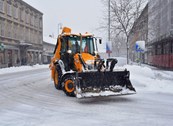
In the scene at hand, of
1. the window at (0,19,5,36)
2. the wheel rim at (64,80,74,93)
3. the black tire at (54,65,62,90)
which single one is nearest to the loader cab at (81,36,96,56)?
the black tire at (54,65,62,90)

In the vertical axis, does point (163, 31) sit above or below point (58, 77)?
above

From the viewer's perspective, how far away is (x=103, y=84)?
378 inches

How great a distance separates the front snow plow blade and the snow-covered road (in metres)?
0.38

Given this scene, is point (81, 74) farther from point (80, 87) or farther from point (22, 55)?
point (22, 55)

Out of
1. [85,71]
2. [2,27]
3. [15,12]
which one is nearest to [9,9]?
[15,12]

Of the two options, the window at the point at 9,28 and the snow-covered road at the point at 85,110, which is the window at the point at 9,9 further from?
the snow-covered road at the point at 85,110

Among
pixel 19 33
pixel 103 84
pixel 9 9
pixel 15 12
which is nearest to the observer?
pixel 103 84


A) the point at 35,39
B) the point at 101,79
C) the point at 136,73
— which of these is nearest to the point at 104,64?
the point at 101,79

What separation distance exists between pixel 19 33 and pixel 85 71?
39.6 m

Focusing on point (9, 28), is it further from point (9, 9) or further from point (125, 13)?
point (125, 13)

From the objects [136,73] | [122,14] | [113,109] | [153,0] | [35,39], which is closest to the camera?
[113,109]

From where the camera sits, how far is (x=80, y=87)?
9.22 metres

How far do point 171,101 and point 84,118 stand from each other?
13.4 feet

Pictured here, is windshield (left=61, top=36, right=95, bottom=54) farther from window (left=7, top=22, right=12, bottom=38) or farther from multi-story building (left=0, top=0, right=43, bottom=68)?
window (left=7, top=22, right=12, bottom=38)
